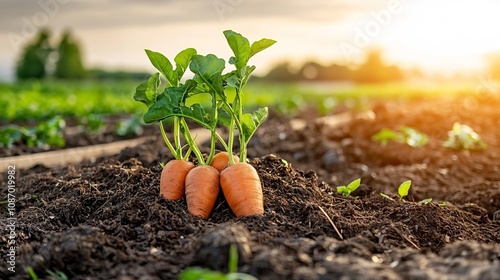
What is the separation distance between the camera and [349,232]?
402cm

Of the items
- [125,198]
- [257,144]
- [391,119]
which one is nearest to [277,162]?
[125,198]

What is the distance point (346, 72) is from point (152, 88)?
4514 cm

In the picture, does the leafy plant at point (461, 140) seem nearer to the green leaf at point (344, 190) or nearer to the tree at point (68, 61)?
the green leaf at point (344, 190)

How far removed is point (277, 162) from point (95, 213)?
1.43 metres

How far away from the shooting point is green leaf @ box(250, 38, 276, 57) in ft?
13.3

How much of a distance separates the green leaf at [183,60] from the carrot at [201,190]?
2.28 ft

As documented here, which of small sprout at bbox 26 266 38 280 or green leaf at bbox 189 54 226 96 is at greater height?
green leaf at bbox 189 54 226 96

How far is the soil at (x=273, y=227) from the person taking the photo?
9.66 feet

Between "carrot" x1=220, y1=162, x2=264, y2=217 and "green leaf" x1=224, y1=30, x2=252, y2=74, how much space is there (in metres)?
0.69

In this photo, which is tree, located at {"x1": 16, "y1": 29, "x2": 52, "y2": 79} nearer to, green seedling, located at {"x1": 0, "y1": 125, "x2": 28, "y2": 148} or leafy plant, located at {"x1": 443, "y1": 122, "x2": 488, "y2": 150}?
green seedling, located at {"x1": 0, "y1": 125, "x2": 28, "y2": 148}

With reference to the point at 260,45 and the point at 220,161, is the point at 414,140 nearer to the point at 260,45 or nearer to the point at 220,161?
the point at 220,161

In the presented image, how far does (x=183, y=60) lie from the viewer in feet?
14.1

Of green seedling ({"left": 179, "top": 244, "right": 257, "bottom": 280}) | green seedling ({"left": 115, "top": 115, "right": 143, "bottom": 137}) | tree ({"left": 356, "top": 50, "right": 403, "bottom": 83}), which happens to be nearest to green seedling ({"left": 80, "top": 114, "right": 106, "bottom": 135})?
green seedling ({"left": 115, "top": 115, "right": 143, "bottom": 137})

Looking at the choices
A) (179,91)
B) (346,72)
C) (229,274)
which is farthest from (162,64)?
(346,72)
